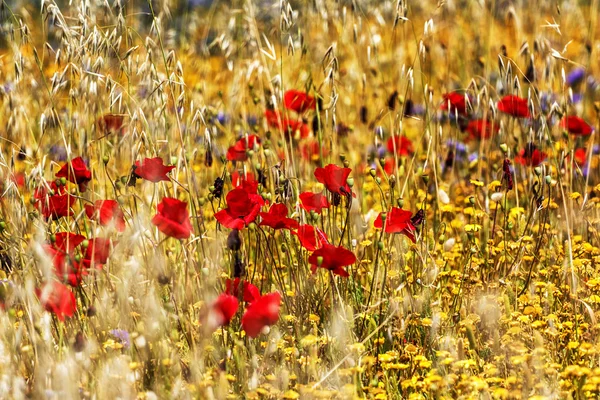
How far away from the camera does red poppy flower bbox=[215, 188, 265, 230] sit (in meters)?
1.83

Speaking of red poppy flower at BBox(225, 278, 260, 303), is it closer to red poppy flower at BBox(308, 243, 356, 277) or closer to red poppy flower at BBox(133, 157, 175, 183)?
red poppy flower at BBox(308, 243, 356, 277)

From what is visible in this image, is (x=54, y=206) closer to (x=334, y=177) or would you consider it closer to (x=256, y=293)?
(x=256, y=293)

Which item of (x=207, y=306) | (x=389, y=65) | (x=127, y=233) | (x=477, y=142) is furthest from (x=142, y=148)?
(x=389, y=65)

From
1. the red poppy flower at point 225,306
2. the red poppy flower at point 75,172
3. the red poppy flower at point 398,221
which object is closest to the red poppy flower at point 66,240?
the red poppy flower at point 75,172

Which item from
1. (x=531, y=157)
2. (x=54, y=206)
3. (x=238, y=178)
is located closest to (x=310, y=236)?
(x=238, y=178)

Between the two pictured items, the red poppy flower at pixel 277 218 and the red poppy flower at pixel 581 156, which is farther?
the red poppy flower at pixel 581 156

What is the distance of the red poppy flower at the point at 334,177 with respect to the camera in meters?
1.91

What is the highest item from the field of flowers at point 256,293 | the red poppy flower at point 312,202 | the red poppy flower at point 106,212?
the red poppy flower at point 106,212

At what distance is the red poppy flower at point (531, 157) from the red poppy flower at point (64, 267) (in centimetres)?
126

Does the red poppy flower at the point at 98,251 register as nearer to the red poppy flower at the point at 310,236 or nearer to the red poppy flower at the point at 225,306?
the red poppy flower at the point at 225,306

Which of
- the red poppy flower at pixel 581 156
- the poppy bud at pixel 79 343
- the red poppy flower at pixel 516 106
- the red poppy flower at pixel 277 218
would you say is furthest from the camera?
the red poppy flower at pixel 581 156

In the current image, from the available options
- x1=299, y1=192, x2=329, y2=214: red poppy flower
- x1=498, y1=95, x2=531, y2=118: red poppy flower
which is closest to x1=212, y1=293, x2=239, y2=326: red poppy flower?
x1=299, y1=192, x2=329, y2=214: red poppy flower

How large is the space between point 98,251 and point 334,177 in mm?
549

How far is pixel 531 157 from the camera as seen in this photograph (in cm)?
237
